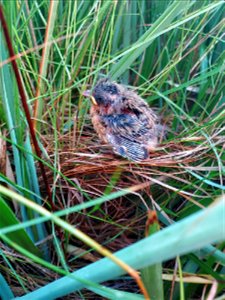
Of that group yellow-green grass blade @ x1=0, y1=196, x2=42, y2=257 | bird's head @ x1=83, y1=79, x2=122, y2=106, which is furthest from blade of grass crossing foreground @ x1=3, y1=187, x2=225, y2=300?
bird's head @ x1=83, y1=79, x2=122, y2=106

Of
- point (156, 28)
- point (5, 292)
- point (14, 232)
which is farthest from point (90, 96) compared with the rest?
point (5, 292)

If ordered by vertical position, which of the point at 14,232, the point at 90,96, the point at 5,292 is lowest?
the point at 5,292

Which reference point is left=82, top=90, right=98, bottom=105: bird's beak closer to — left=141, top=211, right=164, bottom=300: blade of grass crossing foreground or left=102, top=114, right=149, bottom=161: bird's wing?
left=102, top=114, right=149, bottom=161: bird's wing

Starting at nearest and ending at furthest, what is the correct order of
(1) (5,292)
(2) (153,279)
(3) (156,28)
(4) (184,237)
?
(4) (184,237), (2) (153,279), (1) (5,292), (3) (156,28)

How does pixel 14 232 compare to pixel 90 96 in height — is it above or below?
below

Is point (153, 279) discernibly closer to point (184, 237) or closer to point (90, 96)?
point (184, 237)

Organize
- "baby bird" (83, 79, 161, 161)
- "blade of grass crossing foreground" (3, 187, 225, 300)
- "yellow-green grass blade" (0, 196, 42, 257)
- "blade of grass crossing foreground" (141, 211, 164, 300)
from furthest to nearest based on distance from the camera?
1. "baby bird" (83, 79, 161, 161)
2. "yellow-green grass blade" (0, 196, 42, 257)
3. "blade of grass crossing foreground" (141, 211, 164, 300)
4. "blade of grass crossing foreground" (3, 187, 225, 300)
